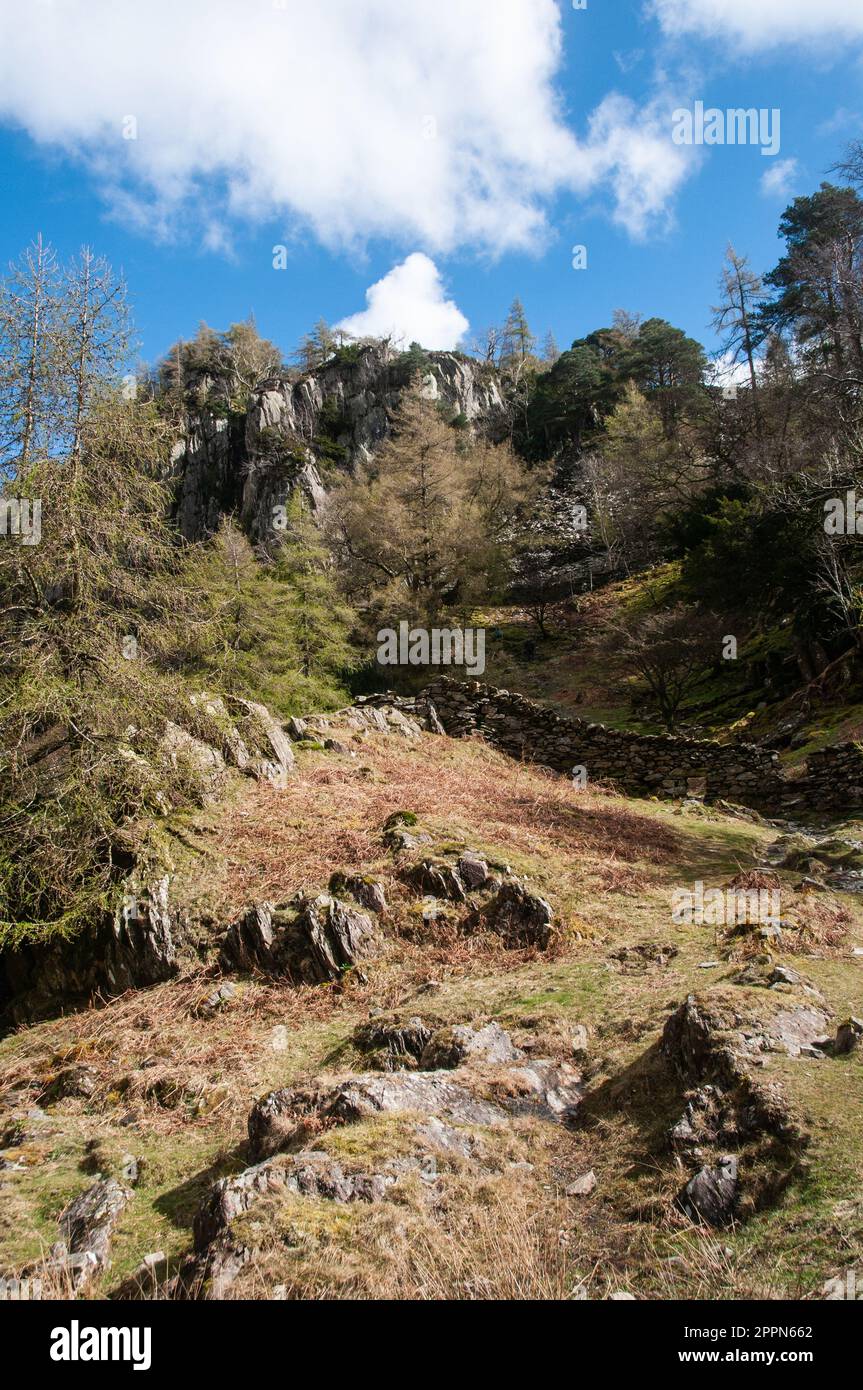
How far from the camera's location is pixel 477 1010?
17.9ft

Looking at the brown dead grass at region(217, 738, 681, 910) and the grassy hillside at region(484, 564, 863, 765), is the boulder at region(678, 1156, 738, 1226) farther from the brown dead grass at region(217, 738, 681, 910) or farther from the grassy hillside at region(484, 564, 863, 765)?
the grassy hillside at region(484, 564, 863, 765)

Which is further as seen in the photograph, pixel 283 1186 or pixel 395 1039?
pixel 395 1039

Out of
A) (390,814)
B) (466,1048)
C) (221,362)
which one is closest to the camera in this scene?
(466,1048)

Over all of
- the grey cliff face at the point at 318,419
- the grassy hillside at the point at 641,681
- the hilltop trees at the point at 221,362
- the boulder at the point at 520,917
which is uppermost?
the hilltop trees at the point at 221,362

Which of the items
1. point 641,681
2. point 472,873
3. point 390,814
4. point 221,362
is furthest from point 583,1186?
point 221,362

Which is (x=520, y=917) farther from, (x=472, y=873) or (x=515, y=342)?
(x=515, y=342)

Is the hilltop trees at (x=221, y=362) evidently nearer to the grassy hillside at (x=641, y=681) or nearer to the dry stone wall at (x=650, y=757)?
the grassy hillside at (x=641, y=681)

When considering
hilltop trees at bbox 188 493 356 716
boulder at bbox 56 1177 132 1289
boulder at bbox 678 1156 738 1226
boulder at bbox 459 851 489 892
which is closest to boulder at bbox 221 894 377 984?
boulder at bbox 459 851 489 892

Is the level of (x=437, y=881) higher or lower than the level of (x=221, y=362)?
lower

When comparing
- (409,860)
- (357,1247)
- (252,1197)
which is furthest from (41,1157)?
(409,860)

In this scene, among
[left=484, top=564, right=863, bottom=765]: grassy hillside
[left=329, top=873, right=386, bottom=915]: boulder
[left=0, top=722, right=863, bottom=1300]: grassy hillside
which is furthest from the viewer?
[left=484, top=564, right=863, bottom=765]: grassy hillside

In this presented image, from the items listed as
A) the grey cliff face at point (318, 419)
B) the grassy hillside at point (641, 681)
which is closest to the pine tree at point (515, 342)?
the grey cliff face at point (318, 419)

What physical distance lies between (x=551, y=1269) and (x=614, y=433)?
46.9 m

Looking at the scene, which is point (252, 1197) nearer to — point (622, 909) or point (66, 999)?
point (66, 999)
